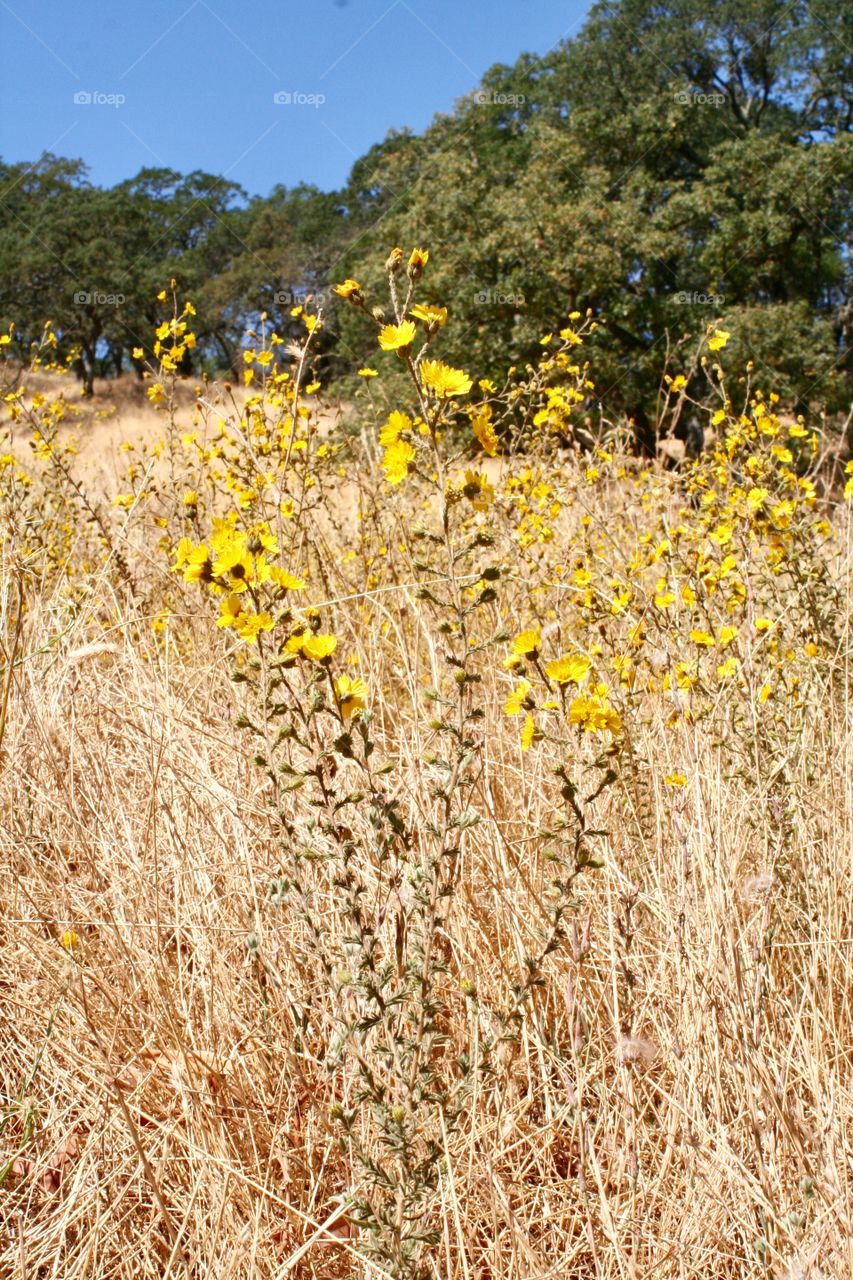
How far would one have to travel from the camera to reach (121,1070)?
4.75ft

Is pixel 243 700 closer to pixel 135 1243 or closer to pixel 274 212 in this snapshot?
pixel 135 1243

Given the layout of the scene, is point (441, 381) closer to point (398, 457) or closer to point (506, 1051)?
point (398, 457)

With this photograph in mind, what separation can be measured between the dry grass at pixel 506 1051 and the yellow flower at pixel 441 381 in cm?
70

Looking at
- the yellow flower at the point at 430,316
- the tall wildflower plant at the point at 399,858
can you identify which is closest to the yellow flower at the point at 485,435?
the tall wildflower plant at the point at 399,858

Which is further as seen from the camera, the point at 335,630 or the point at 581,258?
the point at 581,258

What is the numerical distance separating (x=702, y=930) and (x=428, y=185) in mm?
16685

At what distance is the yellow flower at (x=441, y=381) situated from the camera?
124cm

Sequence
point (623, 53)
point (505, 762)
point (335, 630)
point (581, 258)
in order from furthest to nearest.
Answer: point (623, 53) < point (581, 258) < point (335, 630) < point (505, 762)

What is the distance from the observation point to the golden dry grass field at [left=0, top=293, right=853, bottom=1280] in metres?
1.16

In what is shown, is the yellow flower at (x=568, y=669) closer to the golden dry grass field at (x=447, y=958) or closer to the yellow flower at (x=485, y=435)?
the golden dry grass field at (x=447, y=958)

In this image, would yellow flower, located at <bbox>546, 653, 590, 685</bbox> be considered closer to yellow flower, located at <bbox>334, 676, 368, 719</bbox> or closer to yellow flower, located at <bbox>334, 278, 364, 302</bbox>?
yellow flower, located at <bbox>334, 676, 368, 719</bbox>

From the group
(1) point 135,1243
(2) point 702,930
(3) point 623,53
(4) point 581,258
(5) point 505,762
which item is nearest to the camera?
(1) point 135,1243

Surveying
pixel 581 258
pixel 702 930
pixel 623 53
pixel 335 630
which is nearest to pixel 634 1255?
pixel 702 930

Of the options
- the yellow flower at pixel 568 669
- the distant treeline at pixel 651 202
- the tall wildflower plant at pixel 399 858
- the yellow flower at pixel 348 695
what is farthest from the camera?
the distant treeline at pixel 651 202
